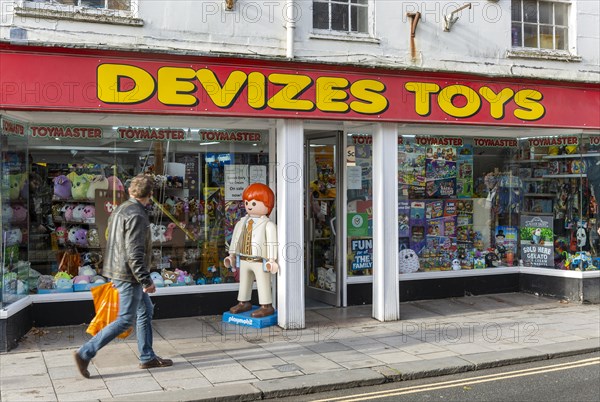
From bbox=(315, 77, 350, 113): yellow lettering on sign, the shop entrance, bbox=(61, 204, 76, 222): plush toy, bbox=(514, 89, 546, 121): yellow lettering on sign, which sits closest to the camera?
bbox=(315, 77, 350, 113): yellow lettering on sign

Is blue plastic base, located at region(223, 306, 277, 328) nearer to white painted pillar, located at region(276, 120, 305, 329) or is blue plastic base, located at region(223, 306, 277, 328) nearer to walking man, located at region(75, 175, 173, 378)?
white painted pillar, located at region(276, 120, 305, 329)

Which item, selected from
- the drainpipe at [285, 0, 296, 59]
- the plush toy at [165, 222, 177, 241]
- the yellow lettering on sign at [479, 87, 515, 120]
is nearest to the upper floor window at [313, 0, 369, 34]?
the drainpipe at [285, 0, 296, 59]

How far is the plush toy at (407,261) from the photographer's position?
35.7ft

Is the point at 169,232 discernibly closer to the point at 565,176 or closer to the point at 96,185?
the point at 96,185

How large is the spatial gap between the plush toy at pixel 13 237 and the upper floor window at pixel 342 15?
4686mm

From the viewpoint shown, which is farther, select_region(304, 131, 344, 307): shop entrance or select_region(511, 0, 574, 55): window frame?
select_region(511, 0, 574, 55): window frame

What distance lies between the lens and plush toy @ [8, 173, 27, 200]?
826 centimetres

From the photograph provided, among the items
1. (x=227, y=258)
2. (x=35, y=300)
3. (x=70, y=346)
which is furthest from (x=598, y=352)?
(x=35, y=300)

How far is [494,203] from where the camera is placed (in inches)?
462

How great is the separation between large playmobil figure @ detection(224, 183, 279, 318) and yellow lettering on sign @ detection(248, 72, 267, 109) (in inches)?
48.0

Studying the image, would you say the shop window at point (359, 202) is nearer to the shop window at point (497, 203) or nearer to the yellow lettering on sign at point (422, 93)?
the shop window at point (497, 203)

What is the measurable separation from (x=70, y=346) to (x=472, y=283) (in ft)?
21.1

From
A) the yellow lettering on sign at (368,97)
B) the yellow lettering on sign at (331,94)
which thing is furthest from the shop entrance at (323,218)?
the yellow lettering on sign at (331,94)

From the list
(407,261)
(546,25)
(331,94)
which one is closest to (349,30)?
(331,94)
